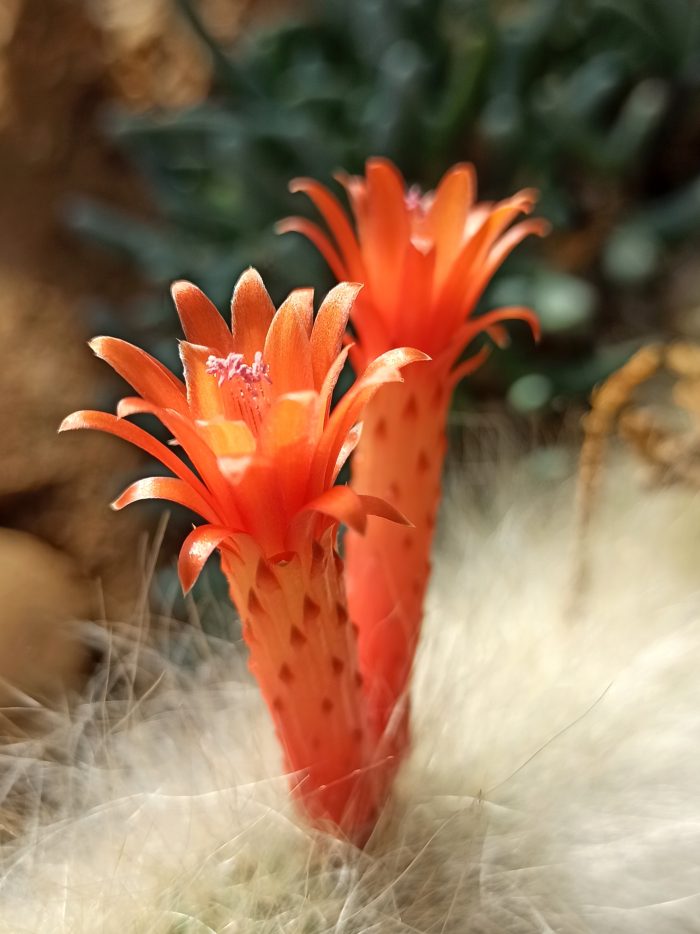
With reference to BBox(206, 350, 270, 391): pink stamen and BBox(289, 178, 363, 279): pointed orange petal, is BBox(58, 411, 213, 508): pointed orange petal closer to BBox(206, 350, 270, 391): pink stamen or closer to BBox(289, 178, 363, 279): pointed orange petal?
BBox(206, 350, 270, 391): pink stamen

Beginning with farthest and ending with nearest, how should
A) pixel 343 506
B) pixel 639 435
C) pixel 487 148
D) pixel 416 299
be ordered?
pixel 487 148 → pixel 639 435 → pixel 416 299 → pixel 343 506

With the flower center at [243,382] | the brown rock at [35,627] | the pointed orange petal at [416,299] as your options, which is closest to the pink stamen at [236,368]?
the flower center at [243,382]

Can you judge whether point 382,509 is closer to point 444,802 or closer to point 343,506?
point 343,506

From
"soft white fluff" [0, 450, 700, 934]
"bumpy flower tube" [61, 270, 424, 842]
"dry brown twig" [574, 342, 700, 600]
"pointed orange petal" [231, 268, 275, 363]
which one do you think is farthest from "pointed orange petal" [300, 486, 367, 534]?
"dry brown twig" [574, 342, 700, 600]

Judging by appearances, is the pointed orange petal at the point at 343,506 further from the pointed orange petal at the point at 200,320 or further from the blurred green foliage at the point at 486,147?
the blurred green foliage at the point at 486,147

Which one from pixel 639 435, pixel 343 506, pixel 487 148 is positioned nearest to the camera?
pixel 343 506

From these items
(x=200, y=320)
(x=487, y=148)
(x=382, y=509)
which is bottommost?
(x=382, y=509)

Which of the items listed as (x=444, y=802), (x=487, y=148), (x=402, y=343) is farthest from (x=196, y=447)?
(x=487, y=148)
